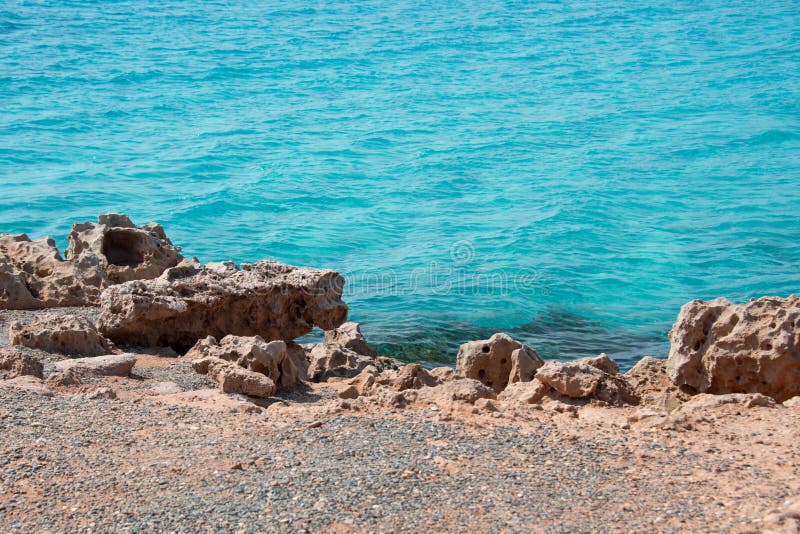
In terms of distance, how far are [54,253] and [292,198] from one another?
940cm

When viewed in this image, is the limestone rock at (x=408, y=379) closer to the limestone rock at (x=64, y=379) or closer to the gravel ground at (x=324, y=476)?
the gravel ground at (x=324, y=476)

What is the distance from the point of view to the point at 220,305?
10.2 m

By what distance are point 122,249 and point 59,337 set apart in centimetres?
366

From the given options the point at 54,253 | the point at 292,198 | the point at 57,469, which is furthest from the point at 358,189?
the point at 57,469

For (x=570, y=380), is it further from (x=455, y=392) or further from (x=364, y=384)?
(x=364, y=384)

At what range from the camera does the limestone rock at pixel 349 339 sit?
1109 centimetres

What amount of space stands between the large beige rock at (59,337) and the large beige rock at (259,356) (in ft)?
3.21

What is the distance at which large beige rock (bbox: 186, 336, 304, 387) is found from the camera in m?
8.80

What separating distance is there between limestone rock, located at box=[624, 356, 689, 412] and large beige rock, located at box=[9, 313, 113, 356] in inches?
203

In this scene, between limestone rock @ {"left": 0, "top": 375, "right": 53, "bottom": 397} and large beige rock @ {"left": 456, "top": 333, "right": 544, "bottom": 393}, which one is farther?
large beige rock @ {"left": 456, "top": 333, "right": 544, "bottom": 393}

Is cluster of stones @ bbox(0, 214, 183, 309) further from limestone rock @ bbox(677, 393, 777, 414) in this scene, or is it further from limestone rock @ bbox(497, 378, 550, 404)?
limestone rock @ bbox(677, 393, 777, 414)

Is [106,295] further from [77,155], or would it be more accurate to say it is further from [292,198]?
[77,155]

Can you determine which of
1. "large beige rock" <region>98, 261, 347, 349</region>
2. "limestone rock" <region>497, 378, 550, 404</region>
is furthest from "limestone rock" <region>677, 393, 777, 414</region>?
"large beige rock" <region>98, 261, 347, 349</region>

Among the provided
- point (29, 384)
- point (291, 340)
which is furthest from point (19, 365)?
point (291, 340)
